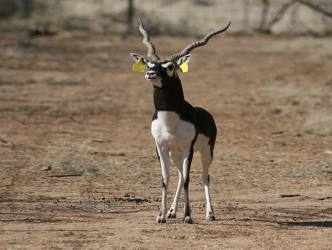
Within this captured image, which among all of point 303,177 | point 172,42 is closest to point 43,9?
point 172,42

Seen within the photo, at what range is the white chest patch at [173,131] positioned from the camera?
20.5ft

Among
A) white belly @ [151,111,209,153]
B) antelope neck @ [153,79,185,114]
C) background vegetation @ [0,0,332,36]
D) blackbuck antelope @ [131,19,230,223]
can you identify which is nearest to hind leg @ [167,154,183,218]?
blackbuck antelope @ [131,19,230,223]

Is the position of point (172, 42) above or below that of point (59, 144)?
above

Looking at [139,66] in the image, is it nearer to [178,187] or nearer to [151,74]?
[151,74]

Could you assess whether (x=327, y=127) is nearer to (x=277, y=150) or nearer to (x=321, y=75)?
(x=277, y=150)

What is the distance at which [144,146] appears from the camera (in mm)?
11453

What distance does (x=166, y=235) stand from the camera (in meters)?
5.70

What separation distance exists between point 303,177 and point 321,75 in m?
10.3

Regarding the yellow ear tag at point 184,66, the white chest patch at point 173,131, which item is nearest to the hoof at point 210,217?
the white chest patch at point 173,131

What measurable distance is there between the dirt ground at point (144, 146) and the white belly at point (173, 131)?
1055mm

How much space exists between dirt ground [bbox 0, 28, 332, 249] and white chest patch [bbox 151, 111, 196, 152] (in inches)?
41.9

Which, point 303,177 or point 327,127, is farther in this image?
point 327,127

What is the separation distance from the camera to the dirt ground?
5953 millimetres

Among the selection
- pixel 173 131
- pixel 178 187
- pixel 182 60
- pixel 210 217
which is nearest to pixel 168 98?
pixel 173 131
